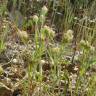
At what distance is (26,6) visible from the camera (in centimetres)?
339

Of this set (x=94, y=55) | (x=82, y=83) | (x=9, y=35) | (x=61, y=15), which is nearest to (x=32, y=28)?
(x=9, y=35)

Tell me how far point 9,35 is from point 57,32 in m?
0.46

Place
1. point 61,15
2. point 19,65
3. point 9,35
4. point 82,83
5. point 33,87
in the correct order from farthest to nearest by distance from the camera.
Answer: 1. point 61,15
2. point 9,35
3. point 19,65
4. point 82,83
5. point 33,87

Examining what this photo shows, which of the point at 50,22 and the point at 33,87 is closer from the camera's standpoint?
the point at 33,87

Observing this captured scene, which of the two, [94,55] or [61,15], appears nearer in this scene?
[94,55]

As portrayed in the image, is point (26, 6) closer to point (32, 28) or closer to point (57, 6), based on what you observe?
point (57, 6)

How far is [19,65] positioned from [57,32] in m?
0.85

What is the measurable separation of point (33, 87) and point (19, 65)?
496 millimetres

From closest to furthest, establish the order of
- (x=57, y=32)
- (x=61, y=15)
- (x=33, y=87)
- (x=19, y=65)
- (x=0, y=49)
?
(x=33, y=87) < (x=19, y=65) < (x=0, y=49) < (x=57, y=32) < (x=61, y=15)

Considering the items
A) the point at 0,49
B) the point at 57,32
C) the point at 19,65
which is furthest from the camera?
the point at 57,32

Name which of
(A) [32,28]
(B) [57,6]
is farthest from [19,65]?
(B) [57,6]

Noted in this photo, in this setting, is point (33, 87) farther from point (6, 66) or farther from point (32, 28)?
point (32, 28)

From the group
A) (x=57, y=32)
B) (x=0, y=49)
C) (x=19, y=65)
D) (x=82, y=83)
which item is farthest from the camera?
(x=57, y=32)

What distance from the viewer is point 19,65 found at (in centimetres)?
220
